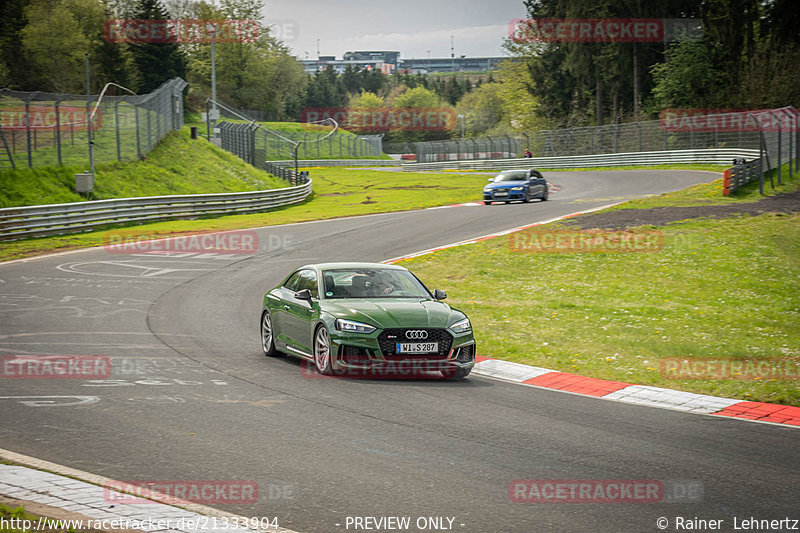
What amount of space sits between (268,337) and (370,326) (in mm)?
2723

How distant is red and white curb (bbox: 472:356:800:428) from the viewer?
9602mm

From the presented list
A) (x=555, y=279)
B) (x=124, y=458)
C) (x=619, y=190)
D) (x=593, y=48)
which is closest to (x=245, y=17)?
(x=593, y=48)

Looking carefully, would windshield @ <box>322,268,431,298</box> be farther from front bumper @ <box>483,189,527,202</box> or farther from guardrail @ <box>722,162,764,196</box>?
front bumper @ <box>483,189,527,202</box>

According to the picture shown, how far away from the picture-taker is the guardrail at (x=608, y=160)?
53.6 m

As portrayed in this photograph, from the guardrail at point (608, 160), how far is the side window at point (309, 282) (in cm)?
4225

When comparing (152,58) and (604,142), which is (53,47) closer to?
(152,58)

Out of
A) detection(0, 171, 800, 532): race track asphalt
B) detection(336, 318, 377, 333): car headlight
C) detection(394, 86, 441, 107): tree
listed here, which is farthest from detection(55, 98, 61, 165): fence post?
detection(394, 86, 441, 107): tree

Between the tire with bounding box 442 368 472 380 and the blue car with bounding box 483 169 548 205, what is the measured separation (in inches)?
1071

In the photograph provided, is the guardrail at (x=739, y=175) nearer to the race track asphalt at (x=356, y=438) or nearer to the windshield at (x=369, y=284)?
the windshield at (x=369, y=284)

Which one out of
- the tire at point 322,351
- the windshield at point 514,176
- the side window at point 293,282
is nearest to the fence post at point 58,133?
the windshield at point 514,176

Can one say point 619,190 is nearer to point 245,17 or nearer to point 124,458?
point 124,458

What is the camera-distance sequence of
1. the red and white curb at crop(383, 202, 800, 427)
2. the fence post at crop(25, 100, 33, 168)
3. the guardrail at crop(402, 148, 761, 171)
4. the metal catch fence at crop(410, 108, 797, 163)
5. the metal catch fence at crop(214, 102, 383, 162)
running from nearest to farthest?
the red and white curb at crop(383, 202, 800, 427) → the fence post at crop(25, 100, 33, 168) → the guardrail at crop(402, 148, 761, 171) → the metal catch fence at crop(410, 108, 797, 163) → the metal catch fence at crop(214, 102, 383, 162)

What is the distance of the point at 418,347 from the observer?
35.8 feet

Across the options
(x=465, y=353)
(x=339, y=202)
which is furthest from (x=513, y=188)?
(x=465, y=353)
